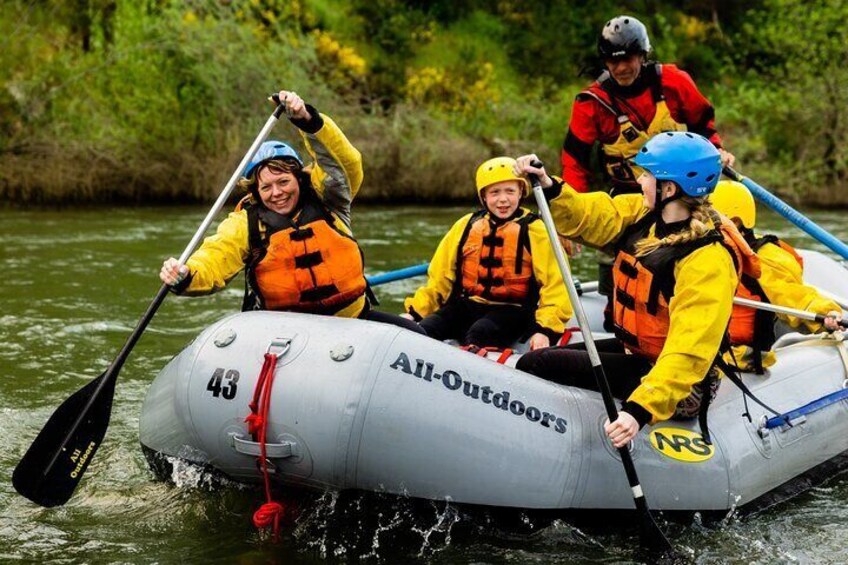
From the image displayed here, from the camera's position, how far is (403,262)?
436 inches

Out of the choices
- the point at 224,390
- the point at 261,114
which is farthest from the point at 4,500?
the point at 261,114

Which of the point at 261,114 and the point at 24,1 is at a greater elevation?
the point at 24,1

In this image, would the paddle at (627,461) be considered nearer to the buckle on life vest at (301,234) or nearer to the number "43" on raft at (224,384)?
the buckle on life vest at (301,234)

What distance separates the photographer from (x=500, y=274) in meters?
5.56

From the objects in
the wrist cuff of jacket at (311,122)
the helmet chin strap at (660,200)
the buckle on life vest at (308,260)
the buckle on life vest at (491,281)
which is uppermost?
the wrist cuff of jacket at (311,122)

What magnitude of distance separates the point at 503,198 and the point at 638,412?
75.6 inches

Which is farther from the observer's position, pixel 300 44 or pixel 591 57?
pixel 591 57

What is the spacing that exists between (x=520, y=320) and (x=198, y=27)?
37.0ft

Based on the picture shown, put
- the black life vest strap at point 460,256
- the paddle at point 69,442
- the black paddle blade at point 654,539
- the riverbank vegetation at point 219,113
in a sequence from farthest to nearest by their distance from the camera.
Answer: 1. the riverbank vegetation at point 219,113
2. the black life vest strap at point 460,256
3. the paddle at point 69,442
4. the black paddle blade at point 654,539

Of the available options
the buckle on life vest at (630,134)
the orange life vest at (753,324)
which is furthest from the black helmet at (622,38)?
the orange life vest at (753,324)

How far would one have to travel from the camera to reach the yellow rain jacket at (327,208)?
434 cm

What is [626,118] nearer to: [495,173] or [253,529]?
[495,173]

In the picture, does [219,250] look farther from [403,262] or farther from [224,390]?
[403,262]

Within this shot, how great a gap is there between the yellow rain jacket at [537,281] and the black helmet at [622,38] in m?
0.91
